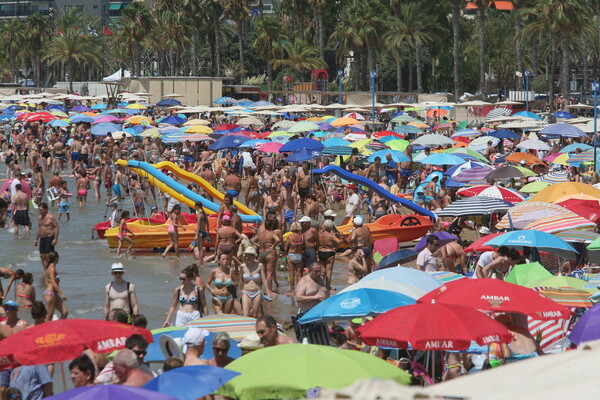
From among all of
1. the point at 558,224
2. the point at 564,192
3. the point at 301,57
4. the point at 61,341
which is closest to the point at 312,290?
the point at 558,224

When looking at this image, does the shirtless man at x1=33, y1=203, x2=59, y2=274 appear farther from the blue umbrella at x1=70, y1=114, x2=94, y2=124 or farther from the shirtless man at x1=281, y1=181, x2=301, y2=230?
the blue umbrella at x1=70, y1=114, x2=94, y2=124

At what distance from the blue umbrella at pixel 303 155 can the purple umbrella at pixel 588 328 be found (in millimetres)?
15475

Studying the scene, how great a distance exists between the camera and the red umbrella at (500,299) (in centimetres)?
791

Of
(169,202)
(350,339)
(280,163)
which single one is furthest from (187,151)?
(350,339)

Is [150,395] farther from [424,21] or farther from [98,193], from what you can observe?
[424,21]

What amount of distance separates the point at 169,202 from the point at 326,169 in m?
3.91

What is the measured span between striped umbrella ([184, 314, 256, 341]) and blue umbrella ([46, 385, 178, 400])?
113 inches

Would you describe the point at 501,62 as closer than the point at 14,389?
No

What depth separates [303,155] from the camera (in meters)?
22.9

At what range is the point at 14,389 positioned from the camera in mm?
7809

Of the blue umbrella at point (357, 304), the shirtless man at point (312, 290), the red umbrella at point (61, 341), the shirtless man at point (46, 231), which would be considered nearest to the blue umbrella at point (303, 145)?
the shirtless man at point (46, 231)

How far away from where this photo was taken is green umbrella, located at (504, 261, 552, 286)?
9.84 metres

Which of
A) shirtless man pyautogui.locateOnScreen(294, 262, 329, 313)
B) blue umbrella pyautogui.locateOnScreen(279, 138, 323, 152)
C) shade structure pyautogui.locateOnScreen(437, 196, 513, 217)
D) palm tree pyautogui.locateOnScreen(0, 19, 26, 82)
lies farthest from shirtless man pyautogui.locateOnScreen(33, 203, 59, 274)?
palm tree pyautogui.locateOnScreen(0, 19, 26, 82)

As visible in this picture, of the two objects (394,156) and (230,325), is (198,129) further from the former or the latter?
(230,325)
